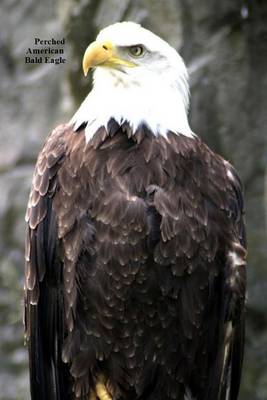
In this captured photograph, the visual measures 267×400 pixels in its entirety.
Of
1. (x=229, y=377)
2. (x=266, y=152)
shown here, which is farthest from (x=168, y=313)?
(x=266, y=152)

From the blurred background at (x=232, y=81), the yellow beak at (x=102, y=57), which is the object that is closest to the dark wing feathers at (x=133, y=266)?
the yellow beak at (x=102, y=57)

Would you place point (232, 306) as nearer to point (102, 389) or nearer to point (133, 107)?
point (102, 389)

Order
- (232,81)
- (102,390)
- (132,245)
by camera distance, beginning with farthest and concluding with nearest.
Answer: (232,81), (102,390), (132,245)

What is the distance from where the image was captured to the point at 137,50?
13.3ft

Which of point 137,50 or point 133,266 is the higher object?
point 137,50

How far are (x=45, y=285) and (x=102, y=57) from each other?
40.7 inches

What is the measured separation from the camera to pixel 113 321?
13.1ft

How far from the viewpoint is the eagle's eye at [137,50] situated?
4051 millimetres

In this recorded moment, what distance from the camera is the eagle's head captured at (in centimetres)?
403

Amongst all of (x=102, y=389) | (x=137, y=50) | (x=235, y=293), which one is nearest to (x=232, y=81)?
(x=137, y=50)

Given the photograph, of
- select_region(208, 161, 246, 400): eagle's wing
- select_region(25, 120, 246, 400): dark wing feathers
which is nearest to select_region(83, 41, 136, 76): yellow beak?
select_region(25, 120, 246, 400): dark wing feathers

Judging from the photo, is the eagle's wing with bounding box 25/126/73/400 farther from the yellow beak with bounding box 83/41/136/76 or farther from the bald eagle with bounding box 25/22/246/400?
the yellow beak with bounding box 83/41/136/76

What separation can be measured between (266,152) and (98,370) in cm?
229

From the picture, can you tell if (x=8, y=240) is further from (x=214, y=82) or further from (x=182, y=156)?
(x=182, y=156)
